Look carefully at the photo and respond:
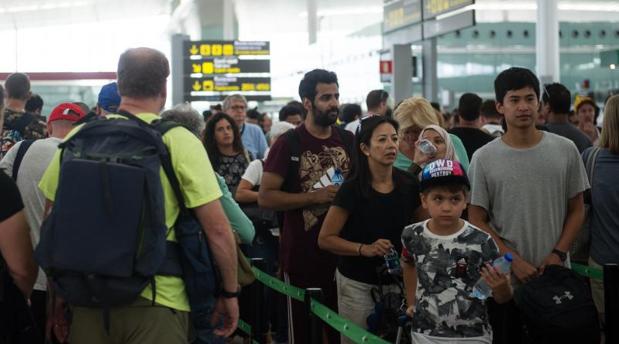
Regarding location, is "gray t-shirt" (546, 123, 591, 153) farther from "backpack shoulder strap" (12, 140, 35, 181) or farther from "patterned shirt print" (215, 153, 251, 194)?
"backpack shoulder strap" (12, 140, 35, 181)

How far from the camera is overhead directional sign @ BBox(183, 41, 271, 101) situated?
21.9 m

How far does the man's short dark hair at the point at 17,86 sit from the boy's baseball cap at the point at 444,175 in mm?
4495

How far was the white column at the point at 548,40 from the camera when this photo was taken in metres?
17.3

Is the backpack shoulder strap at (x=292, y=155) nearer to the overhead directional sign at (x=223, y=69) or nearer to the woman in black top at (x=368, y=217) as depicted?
the woman in black top at (x=368, y=217)

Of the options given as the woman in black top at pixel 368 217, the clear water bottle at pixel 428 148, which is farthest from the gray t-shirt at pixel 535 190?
the clear water bottle at pixel 428 148

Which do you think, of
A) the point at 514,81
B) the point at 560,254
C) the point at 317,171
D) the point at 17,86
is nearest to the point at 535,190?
the point at 560,254

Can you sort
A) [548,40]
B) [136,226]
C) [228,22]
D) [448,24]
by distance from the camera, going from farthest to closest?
1. [228,22]
2. [548,40]
3. [448,24]
4. [136,226]

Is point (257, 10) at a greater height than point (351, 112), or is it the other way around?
point (257, 10)

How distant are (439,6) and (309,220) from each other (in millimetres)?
9915

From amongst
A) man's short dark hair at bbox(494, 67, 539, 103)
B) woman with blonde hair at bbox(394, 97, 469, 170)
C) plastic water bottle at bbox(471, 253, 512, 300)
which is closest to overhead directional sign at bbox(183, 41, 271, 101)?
woman with blonde hair at bbox(394, 97, 469, 170)

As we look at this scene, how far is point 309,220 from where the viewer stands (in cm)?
573

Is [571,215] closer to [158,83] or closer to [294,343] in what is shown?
[294,343]

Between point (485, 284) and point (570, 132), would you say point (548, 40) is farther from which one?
point (485, 284)

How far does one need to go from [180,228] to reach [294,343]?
2.30 metres
